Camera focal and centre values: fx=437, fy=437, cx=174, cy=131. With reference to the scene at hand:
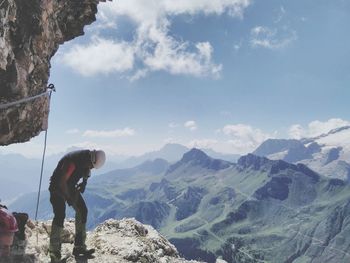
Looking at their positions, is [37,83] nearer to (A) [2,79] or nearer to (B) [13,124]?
(B) [13,124]

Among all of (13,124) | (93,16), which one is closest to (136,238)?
(13,124)

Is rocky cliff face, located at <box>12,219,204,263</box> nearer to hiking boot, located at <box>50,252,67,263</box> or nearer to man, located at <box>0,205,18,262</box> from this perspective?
hiking boot, located at <box>50,252,67,263</box>

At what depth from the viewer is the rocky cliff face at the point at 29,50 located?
17708 millimetres

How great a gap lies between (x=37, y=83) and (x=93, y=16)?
7.61m

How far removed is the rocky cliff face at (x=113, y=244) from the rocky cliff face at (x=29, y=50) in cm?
549

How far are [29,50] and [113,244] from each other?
9.69 m

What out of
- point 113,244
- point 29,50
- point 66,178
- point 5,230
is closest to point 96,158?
point 66,178

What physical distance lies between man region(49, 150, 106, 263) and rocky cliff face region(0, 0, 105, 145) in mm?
4700

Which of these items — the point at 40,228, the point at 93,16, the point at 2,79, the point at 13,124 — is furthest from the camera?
the point at 93,16

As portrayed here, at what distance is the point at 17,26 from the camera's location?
1859 centimetres

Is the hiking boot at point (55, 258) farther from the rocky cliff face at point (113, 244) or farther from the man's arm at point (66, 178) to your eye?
the man's arm at point (66, 178)

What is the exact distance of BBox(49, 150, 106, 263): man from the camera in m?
14.5

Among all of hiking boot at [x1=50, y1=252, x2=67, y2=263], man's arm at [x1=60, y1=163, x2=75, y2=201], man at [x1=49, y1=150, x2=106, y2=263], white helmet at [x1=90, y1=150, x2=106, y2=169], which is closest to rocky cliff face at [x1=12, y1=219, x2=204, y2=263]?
hiking boot at [x1=50, y1=252, x2=67, y2=263]

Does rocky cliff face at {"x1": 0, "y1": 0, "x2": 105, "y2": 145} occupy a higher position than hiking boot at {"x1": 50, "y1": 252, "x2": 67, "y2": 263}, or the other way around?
rocky cliff face at {"x1": 0, "y1": 0, "x2": 105, "y2": 145}
